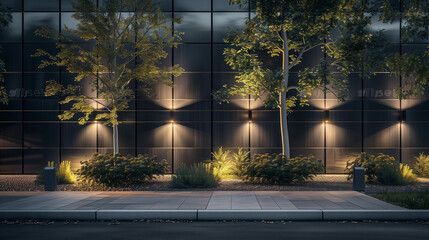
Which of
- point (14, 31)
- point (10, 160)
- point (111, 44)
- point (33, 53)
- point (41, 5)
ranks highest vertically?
point (41, 5)

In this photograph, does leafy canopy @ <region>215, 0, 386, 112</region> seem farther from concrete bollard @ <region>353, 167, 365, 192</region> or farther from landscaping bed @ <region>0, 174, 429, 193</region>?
landscaping bed @ <region>0, 174, 429, 193</region>

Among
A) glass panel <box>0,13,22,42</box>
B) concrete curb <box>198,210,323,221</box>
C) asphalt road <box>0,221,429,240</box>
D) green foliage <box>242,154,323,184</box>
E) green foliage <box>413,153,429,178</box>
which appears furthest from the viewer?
glass panel <box>0,13,22,42</box>

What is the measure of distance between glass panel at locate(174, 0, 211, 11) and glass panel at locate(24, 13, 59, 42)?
6.30 m

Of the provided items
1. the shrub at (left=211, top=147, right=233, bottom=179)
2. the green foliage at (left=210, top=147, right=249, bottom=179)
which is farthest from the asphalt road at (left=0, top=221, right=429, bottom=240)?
the shrub at (left=211, top=147, right=233, bottom=179)

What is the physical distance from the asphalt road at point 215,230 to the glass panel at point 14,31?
1388cm

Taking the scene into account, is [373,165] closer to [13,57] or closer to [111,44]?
[111,44]

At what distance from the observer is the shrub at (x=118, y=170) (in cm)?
1448

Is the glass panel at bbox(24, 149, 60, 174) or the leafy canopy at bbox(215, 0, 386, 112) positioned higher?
the leafy canopy at bbox(215, 0, 386, 112)

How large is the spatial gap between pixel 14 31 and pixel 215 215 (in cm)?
1635

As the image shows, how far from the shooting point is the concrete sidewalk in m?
9.48

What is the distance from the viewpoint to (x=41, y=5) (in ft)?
65.9

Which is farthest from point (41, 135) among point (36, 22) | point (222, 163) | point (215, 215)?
point (215, 215)

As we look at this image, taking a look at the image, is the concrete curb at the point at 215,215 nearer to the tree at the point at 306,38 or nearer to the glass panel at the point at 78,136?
the tree at the point at 306,38

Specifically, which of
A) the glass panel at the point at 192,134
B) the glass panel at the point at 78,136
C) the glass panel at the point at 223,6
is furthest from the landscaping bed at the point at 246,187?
the glass panel at the point at 223,6
